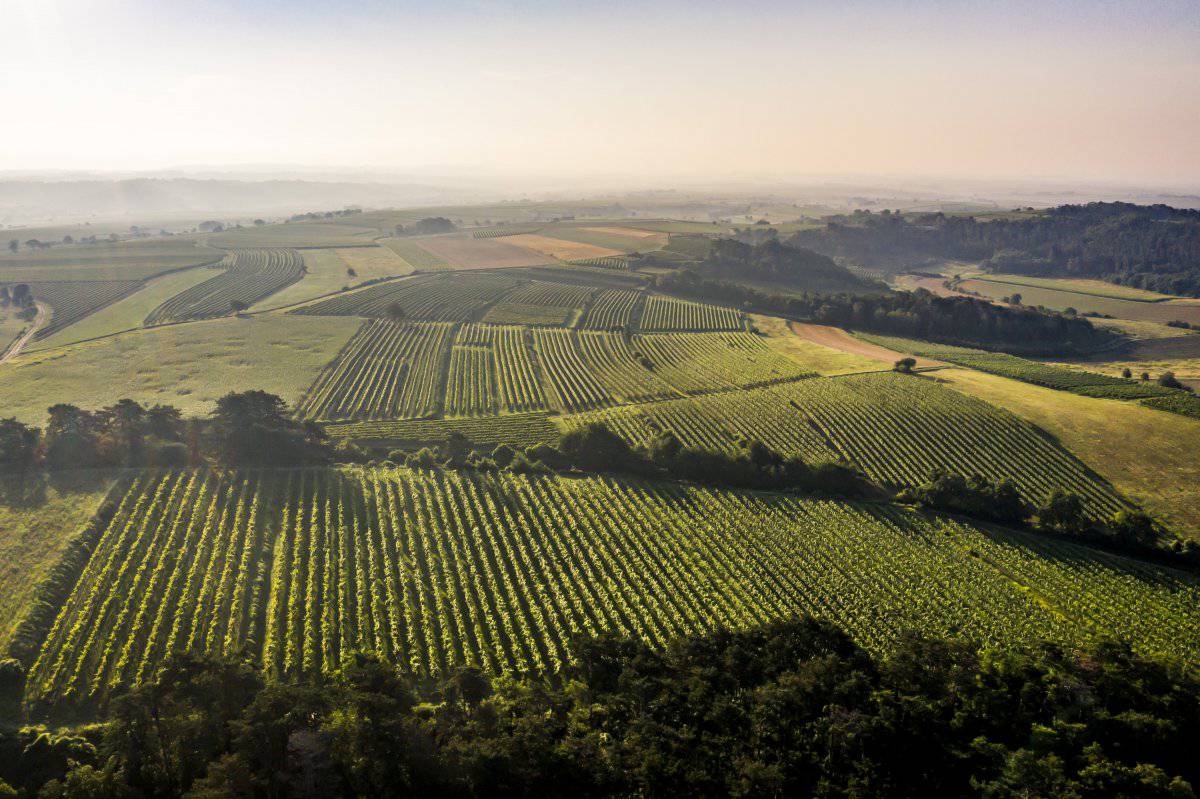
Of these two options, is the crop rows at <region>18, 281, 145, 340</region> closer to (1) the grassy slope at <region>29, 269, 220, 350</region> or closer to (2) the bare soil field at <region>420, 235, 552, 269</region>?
(1) the grassy slope at <region>29, 269, 220, 350</region>


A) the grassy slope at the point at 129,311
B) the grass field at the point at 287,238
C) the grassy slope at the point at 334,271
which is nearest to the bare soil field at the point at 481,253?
the grassy slope at the point at 334,271

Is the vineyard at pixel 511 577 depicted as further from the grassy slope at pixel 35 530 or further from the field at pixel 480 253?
the field at pixel 480 253

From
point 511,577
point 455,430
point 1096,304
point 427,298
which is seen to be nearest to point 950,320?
point 1096,304

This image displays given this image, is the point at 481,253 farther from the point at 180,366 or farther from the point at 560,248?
the point at 180,366

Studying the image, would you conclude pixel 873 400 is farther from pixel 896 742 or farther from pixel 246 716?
pixel 246 716

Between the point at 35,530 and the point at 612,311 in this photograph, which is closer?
the point at 35,530

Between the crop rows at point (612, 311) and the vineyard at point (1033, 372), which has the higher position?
the crop rows at point (612, 311)

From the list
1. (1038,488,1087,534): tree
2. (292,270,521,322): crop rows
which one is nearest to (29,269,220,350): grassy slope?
(292,270,521,322): crop rows
